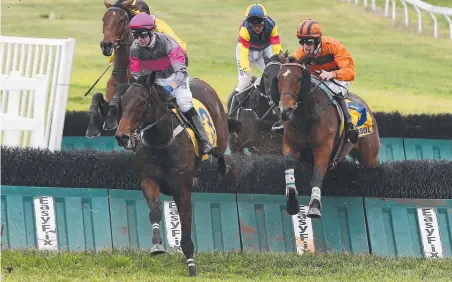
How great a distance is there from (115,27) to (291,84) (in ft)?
8.12

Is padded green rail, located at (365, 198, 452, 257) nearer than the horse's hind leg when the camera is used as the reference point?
No

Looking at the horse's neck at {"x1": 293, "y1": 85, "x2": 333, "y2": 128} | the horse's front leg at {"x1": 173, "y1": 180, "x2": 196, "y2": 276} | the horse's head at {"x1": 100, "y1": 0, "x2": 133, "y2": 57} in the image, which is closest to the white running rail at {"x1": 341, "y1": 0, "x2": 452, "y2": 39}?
the horse's head at {"x1": 100, "y1": 0, "x2": 133, "y2": 57}

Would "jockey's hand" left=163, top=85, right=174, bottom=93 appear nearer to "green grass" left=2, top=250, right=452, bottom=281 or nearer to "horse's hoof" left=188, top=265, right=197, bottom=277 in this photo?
"green grass" left=2, top=250, right=452, bottom=281

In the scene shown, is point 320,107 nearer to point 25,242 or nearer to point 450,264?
point 450,264

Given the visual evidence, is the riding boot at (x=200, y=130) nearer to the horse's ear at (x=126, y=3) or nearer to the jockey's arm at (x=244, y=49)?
the horse's ear at (x=126, y=3)

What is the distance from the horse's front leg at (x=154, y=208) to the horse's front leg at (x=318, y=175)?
1508 mm

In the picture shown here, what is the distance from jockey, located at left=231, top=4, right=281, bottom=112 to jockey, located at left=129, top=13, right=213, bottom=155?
140 inches

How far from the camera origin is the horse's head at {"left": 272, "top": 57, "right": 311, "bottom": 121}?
12.3 meters

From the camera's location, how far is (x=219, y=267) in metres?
11.5

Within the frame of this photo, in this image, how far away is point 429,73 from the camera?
25828 mm

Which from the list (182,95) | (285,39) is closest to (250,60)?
(182,95)

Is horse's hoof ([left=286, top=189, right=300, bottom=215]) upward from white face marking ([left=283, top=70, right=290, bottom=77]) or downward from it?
downward

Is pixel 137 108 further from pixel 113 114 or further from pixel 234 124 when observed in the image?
pixel 234 124

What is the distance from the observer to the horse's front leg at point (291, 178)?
1217 cm
